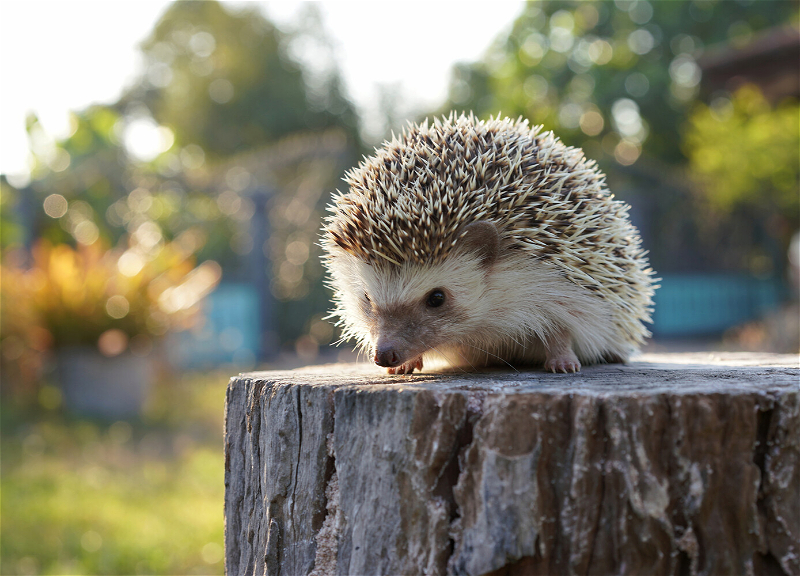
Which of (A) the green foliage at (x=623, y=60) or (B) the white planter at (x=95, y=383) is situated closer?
(B) the white planter at (x=95, y=383)

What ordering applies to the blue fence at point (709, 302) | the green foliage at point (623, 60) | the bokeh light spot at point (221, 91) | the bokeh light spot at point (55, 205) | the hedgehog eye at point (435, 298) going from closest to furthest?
the hedgehog eye at point (435, 298) → the bokeh light spot at point (55, 205) → the blue fence at point (709, 302) → the green foliage at point (623, 60) → the bokeh light spot at point (221, 91)

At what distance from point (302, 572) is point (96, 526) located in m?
3.30

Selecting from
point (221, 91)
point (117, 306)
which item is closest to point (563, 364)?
point (117, 306)

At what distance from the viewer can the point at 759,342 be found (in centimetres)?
1073

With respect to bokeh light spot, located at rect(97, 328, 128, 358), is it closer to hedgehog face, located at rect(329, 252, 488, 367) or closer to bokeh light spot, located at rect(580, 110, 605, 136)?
hedgehog face, located at rect(329, 252, 488, 367)

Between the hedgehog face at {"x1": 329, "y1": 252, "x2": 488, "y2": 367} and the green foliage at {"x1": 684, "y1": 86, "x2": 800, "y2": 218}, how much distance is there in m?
11.3

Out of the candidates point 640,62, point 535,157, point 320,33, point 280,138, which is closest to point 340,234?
point 535,157

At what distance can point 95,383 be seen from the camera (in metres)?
8.07

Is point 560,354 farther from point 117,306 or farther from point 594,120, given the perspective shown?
point 594,120

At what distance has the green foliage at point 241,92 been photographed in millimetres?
26203

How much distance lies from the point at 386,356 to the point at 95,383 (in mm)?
6671

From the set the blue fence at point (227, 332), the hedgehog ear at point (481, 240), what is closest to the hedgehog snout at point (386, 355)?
the hedgehog ear at point (481, 240)

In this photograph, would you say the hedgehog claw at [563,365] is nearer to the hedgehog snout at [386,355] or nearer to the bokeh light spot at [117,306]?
the hedgehog snout at [386,355]

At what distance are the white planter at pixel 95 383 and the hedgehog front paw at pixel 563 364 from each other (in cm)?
A: 667
